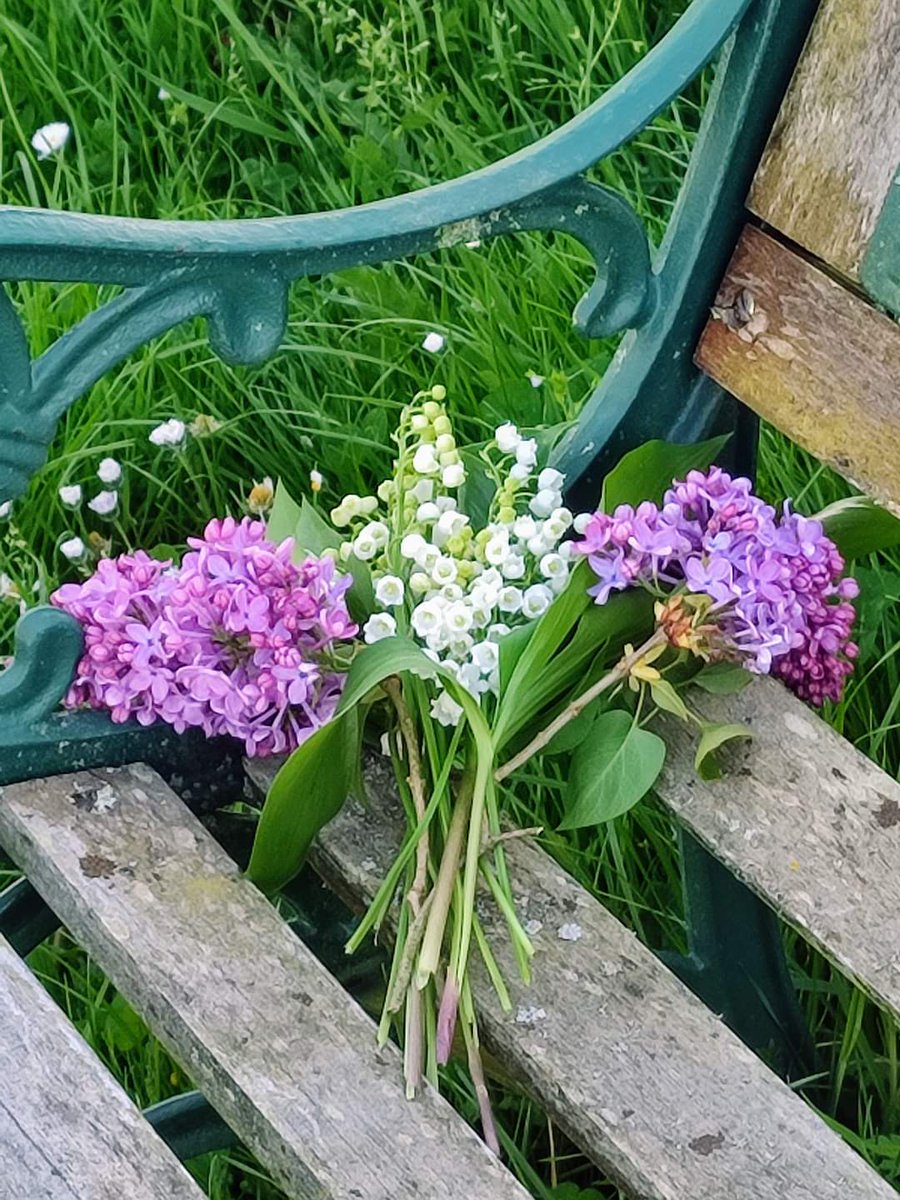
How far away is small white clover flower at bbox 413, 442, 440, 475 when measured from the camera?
1237 mm

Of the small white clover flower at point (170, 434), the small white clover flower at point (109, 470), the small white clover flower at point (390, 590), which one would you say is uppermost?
the small white clover flower at point (390, 590)

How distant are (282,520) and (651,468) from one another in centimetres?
28

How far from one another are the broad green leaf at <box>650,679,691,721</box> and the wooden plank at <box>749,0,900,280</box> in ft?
1.03

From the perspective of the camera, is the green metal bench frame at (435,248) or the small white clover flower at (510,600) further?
the small white clover flower at (510,600)

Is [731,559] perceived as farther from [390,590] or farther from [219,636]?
[219,636]

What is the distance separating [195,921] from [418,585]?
0.27 meters

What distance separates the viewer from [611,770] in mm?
1259

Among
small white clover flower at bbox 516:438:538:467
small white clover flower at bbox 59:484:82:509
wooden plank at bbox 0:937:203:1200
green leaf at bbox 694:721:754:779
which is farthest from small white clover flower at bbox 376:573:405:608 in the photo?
small white clover flower at bbox 59:484:82:509

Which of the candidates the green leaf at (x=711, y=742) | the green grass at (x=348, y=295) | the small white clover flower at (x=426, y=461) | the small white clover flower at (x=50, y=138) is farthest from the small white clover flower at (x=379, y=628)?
the small white clover flower at (x=50, y=138)

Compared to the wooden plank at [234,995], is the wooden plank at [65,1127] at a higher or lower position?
lower

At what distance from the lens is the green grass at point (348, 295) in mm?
1812

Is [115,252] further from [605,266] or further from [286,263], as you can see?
[605,266]

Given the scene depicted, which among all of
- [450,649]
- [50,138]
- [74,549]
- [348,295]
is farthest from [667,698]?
[50,138]

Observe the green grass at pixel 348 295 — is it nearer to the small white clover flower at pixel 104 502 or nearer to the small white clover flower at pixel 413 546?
the small white clover flower at pixel 104 502
